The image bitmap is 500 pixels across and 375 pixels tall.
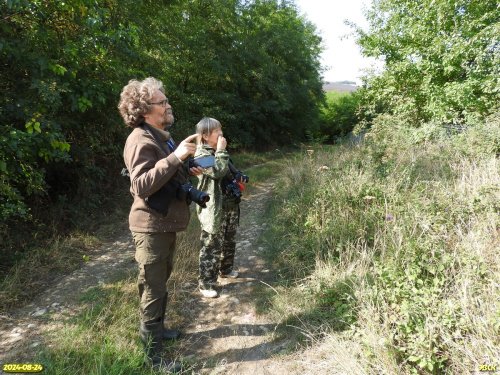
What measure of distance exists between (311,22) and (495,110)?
59.7ft

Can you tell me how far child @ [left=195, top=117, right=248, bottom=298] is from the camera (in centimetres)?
292

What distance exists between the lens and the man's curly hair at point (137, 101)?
6.85 ft

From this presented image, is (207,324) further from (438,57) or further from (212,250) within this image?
(438,57)

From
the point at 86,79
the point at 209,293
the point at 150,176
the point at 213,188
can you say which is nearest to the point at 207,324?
the point at 209,293

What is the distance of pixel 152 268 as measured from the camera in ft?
7.20

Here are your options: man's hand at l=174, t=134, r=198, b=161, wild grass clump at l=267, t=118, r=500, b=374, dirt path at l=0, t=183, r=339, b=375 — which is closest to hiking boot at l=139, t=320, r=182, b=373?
dirt path at l=0, t=183, r=339, b=375

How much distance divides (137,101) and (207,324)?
2151 mm

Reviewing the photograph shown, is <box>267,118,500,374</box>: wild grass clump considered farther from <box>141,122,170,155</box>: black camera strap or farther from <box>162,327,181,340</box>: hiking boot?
<box>141,122,170,155</box>: black camera strap

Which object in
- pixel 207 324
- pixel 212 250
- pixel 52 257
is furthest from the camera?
pixel 52 257

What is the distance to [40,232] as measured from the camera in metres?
4.20

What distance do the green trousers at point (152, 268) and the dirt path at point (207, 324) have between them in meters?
0.50

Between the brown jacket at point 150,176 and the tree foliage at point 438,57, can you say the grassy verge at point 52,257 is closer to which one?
the brown jacket at point 150,176

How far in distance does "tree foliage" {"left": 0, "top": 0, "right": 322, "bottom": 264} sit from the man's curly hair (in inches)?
64.7

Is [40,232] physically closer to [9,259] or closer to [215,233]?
[9,259]
